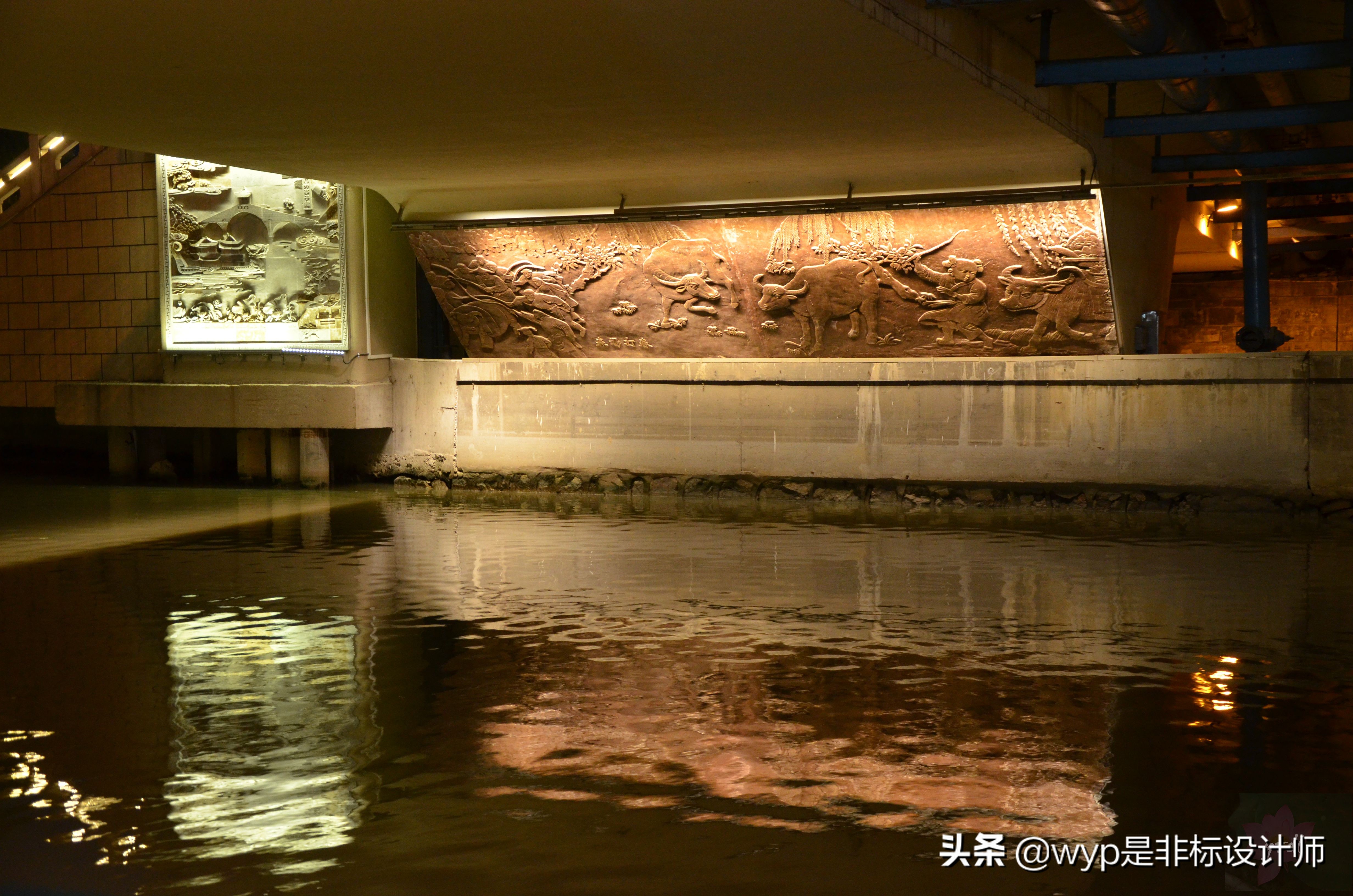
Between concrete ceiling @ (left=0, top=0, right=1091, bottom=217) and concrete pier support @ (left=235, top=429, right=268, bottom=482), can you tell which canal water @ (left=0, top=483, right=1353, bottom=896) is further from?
concrete pier support @ (left=235, top=429, right=268, bottom=482)

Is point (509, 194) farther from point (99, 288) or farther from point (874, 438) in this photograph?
point (99, 288)

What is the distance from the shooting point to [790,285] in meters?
15.8

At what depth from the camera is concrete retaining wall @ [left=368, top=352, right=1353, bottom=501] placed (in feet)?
45.0

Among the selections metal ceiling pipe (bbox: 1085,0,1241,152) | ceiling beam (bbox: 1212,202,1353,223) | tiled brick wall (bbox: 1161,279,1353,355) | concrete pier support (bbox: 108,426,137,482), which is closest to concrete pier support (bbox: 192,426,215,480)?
concrete pier support (bbox: 108,426,137,482)

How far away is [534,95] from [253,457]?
10.2m

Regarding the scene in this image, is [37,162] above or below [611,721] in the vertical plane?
above

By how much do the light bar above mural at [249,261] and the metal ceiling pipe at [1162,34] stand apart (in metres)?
10.9

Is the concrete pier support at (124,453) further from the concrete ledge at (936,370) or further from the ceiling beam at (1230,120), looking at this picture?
the ceiling beam at (1230,120)

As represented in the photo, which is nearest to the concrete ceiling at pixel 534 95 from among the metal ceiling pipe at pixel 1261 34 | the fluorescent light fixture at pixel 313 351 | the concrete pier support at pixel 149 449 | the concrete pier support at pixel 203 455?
the metal ceiling pipe at pixel 1261 34

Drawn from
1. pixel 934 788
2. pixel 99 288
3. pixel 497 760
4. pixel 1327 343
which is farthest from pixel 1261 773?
pixel 1327 343

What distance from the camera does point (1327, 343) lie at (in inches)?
1018

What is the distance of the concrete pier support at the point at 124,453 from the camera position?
18859 mm

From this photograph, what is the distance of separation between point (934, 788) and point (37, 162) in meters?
18.2

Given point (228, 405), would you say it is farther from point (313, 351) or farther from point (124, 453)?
point (124, 453)
